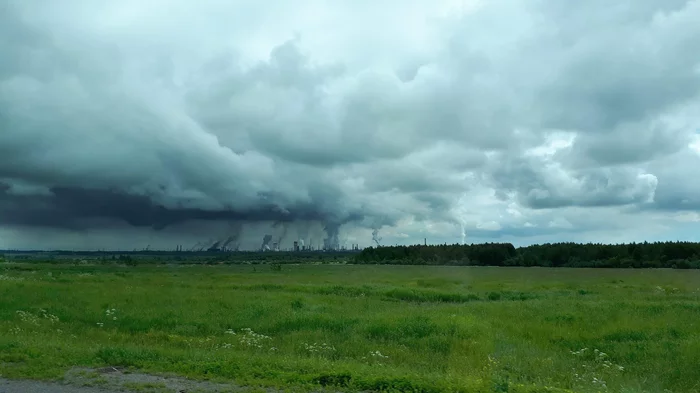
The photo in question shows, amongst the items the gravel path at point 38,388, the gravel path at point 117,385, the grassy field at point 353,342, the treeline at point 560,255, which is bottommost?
the grassy field at point 353,342

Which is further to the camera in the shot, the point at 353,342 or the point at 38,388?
the point at 353,342

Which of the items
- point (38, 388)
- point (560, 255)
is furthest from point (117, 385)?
point (560, 255)

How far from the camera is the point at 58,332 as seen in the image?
18531 mm

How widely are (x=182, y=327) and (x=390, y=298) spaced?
19.6m

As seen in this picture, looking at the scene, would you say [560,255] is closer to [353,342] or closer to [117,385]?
[353,342]

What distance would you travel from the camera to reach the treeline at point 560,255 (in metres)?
93.6

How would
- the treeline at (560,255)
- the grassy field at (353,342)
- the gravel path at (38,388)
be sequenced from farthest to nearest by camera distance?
the treeline at (560,255) < the grassy field at (353,342) < the gravel path at (38,388)

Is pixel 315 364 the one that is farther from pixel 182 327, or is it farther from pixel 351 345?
pixel 182 327

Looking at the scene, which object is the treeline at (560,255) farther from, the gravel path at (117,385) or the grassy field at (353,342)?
the gravel path at (117,385)

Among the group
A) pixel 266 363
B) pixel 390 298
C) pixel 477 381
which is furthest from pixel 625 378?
pixel 390 298

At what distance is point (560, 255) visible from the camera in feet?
355

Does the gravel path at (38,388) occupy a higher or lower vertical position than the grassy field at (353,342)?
higher

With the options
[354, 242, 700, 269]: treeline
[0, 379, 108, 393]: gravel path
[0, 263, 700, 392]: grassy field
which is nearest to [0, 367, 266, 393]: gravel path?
[0, 379, 108, 393]: gravel path

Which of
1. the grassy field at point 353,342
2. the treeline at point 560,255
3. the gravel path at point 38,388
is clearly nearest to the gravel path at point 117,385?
the gravel path at point 38,388
